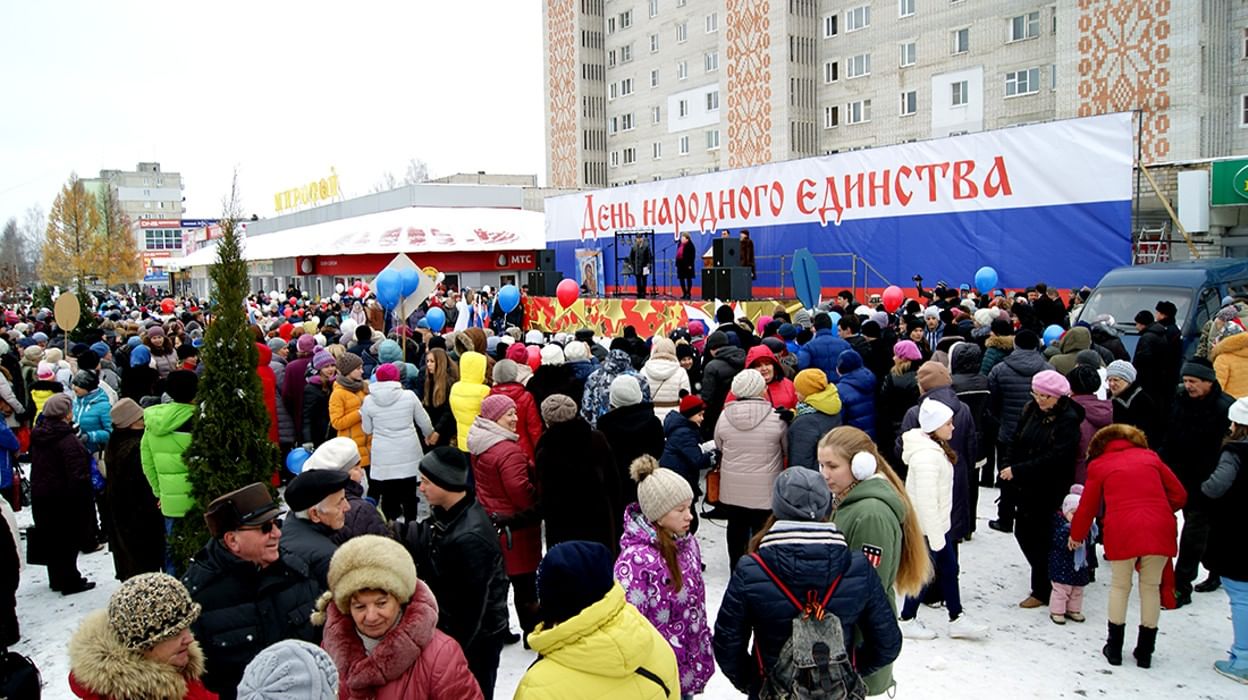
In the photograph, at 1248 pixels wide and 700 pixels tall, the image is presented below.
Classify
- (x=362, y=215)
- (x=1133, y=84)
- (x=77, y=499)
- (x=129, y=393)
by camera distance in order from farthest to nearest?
(x=362, y=215)
(x=1133, y=84)
(x=129, y=393)
(x=77, y=499)

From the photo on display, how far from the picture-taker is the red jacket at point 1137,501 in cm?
493

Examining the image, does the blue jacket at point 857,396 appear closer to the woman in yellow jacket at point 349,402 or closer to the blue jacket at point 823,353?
the blue jacket at point 823,353

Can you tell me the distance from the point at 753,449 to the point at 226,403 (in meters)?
3.41

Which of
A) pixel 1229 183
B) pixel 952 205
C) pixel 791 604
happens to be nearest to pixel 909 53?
pixel 1229 183

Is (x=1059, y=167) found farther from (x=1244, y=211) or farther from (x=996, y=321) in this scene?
(x=996, y=321)

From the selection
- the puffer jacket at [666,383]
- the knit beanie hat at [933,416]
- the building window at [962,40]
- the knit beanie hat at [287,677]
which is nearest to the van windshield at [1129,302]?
the puffer jacket at [666,383]

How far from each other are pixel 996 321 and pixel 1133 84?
25817mm

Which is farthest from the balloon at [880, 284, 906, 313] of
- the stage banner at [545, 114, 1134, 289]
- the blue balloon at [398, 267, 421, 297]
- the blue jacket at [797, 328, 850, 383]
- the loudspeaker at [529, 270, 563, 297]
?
the loudspeaker at [529, 270, 563, 297]

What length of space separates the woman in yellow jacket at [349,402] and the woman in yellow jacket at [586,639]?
207 inches

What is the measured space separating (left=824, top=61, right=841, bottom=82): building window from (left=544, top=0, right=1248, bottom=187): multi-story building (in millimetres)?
93

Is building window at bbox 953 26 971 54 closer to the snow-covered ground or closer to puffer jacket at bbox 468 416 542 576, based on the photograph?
the snow-covered ground

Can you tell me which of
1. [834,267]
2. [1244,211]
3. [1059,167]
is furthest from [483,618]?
[1244,211]

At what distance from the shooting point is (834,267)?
20.5 meters

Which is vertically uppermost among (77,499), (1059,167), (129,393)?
(1059,167)
